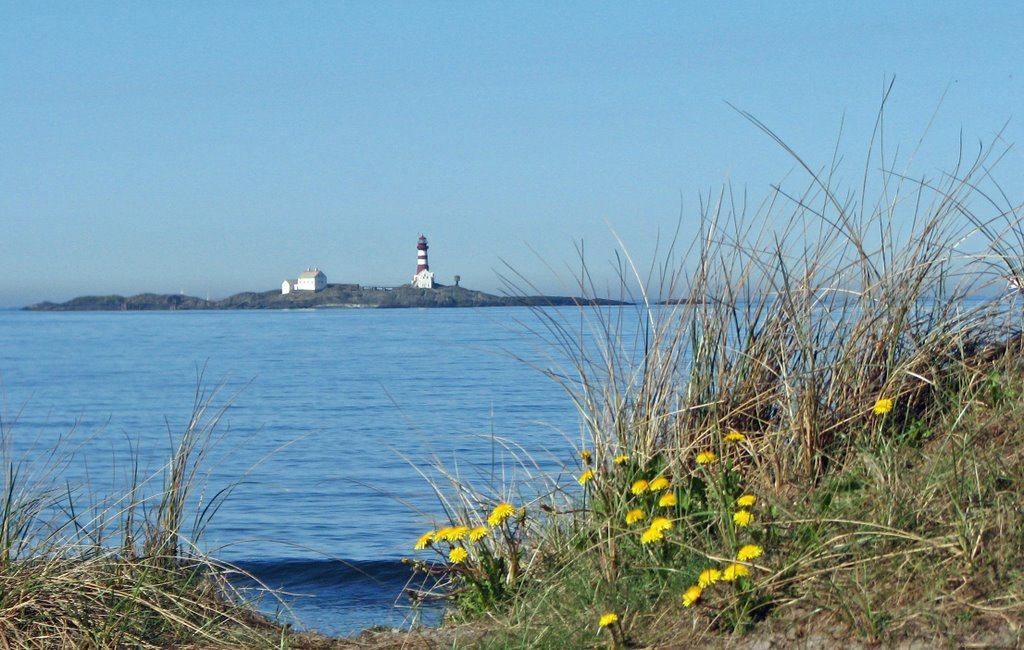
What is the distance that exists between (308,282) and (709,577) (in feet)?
382

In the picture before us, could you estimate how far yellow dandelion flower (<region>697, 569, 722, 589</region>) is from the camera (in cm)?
308

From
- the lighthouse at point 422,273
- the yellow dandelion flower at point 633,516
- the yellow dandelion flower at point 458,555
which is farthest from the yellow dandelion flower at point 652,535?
the lighthouse at point 422,273

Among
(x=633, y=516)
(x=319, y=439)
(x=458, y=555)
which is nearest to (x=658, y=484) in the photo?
(x=633, y=516)

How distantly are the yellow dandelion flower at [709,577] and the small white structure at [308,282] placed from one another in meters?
116

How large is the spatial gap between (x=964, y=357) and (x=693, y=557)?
5.58 ft

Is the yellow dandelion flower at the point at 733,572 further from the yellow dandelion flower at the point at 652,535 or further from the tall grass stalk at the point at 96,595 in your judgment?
the tall grass stalk at the point at 96,595

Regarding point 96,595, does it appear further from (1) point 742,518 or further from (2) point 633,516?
(1) point 742,518

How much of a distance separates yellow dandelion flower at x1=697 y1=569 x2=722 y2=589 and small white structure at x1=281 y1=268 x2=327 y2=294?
115869mm

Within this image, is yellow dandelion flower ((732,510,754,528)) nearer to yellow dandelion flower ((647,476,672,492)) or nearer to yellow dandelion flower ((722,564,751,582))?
yellow dandelion flower ((722,564,751,582))

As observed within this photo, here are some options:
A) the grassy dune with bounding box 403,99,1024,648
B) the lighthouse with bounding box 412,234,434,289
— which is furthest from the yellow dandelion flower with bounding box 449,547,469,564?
the lighthouse with bounding box 412,234,434,289

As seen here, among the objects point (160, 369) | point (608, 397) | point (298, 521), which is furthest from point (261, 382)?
point (608, 397)

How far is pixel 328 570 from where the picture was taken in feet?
24.8

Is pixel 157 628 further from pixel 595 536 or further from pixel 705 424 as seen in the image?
pixel 705 424

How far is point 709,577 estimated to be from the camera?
3.09 meters
